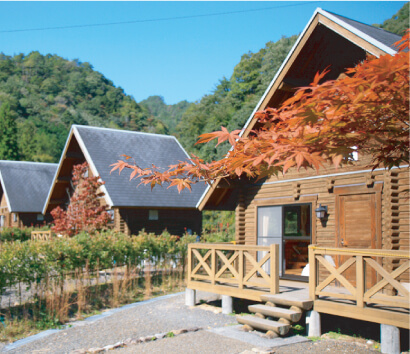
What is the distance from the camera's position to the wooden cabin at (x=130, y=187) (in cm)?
2145

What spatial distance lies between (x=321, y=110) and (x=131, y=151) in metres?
21.6

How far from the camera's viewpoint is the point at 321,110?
4559 millimetres

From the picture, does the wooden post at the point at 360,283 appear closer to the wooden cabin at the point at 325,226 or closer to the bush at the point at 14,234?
the wooden cabin at the point at 325,226

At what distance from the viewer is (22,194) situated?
1340 inches

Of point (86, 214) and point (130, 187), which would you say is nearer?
point (86, 214)

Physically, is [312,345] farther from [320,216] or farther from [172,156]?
[172,156]

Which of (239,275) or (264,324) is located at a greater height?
(239,275)

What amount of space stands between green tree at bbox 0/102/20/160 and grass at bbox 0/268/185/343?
2228 inches

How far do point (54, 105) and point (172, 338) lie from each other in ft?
331

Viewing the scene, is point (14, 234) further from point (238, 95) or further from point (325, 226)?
point (238, 95)

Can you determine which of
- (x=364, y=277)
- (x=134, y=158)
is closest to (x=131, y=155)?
(x=134, y=158)

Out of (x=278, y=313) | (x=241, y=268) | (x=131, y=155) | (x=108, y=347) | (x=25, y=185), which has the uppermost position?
(x=131, y=155)

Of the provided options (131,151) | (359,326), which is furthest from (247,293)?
(131,151)

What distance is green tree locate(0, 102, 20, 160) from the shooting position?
2517 inches
